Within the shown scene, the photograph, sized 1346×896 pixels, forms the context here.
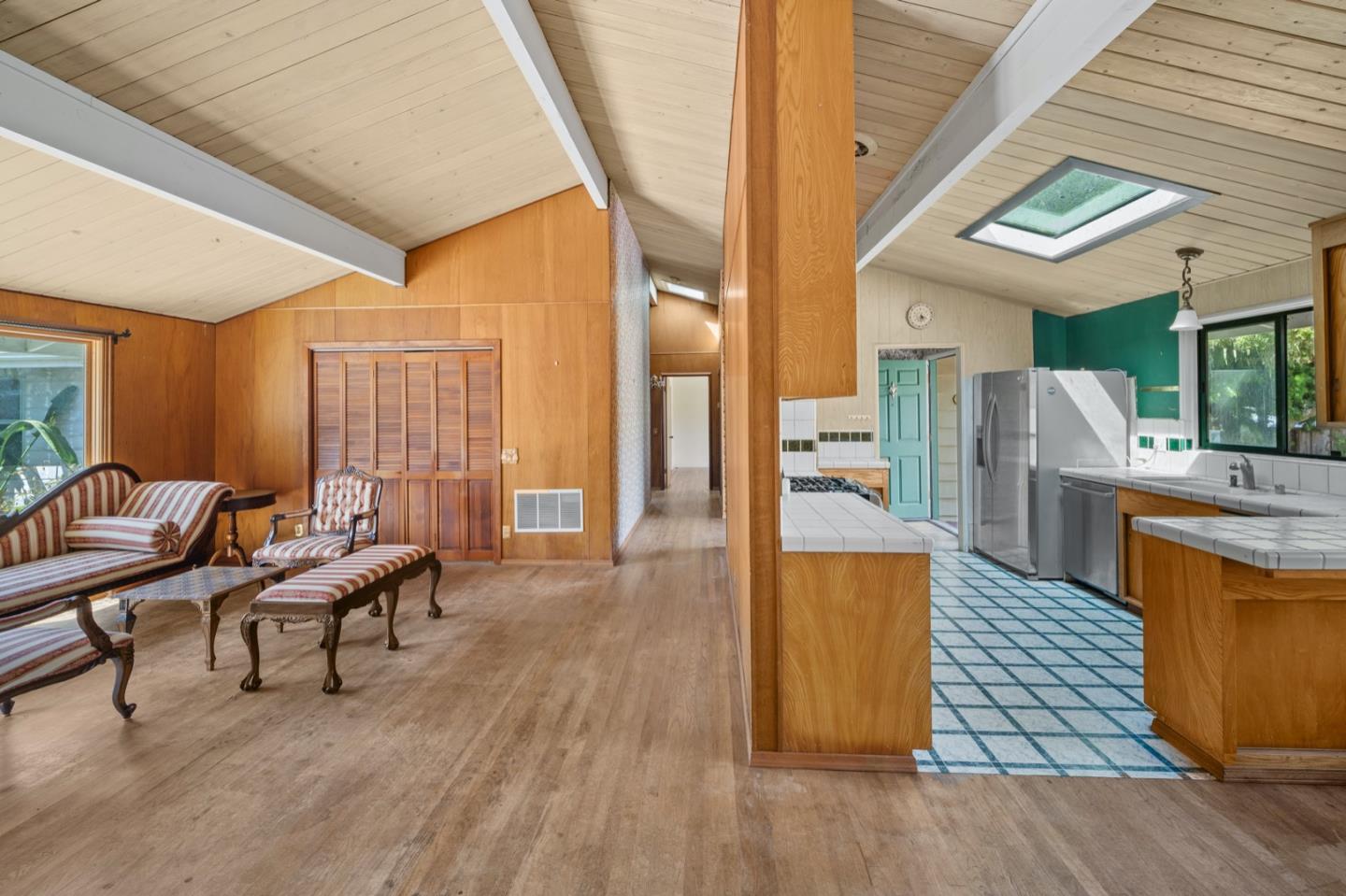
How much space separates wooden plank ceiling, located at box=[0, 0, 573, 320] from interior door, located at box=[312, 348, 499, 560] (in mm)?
1026

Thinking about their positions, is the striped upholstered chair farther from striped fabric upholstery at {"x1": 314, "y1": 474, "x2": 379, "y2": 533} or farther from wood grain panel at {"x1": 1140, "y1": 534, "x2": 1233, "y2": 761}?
wood grain panel at {"x1": 1140, "y1": 534, "x2": 1233, "y2": 761}

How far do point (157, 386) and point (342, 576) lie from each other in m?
3.15

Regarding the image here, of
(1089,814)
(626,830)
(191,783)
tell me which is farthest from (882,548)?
(191,783)

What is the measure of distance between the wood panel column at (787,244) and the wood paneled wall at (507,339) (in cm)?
321

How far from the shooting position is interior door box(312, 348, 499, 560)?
5.37m

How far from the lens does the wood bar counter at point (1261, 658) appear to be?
2039 mm

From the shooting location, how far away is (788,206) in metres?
2.13

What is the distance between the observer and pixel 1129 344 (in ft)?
15.8

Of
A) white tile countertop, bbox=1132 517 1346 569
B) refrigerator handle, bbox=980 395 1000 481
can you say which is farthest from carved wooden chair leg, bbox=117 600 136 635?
refrigerator handle, bbox=980 395 1000 481

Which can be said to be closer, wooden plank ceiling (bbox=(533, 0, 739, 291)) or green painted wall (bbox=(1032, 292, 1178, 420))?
wooden plank ceiling (bbox=(533, 0, 739, 291))

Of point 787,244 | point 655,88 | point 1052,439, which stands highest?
Answer: point 655,88

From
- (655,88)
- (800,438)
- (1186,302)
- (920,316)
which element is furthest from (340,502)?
(1186,302)

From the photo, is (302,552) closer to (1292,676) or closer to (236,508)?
(236,508)

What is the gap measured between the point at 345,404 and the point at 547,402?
178 cm
